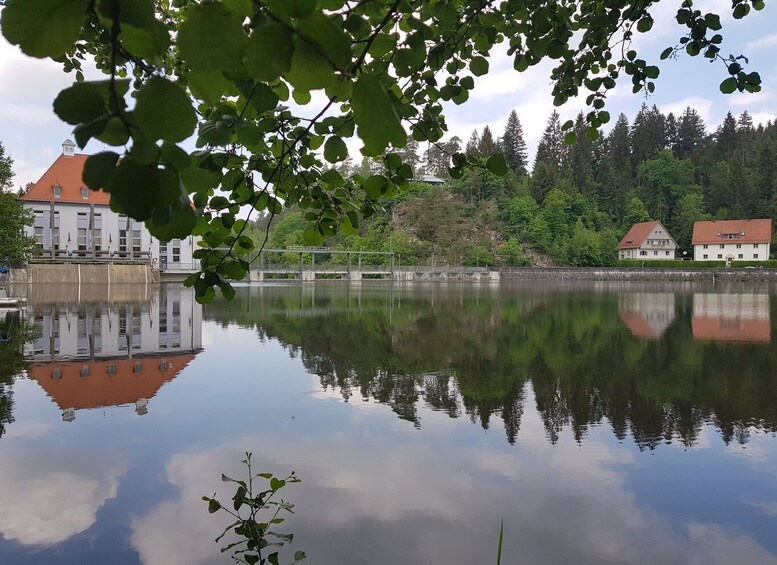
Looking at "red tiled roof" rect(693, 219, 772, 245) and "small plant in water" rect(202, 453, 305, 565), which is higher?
"red tiled roof" rect(693, 219, 772, 245)

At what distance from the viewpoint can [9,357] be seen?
11125 millimetres

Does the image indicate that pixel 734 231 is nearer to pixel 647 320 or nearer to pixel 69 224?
pixel 647 320

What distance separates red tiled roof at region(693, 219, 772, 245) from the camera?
259ft

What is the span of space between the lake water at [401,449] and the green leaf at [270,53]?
3.96m

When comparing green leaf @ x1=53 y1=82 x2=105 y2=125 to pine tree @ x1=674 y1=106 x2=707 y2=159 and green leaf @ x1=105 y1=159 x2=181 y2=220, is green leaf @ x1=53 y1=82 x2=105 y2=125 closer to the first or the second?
green leaf @ x1=105 y1=159 x2=181 y2=220

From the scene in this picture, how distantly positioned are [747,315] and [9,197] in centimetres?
4063

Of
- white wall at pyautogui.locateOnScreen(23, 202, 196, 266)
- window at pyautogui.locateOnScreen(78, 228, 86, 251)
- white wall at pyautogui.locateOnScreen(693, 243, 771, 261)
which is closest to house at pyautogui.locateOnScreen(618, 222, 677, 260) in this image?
white wall at pyautogui.locateOnScreen(693, 243, 771, 261)

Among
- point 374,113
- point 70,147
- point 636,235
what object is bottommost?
point 374,113

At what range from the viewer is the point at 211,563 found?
3.78 meters

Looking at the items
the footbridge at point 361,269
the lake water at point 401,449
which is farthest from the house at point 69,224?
the lake water at point 401,449

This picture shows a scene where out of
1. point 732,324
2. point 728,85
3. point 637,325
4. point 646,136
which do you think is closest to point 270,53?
point 728,85

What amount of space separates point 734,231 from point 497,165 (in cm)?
9600

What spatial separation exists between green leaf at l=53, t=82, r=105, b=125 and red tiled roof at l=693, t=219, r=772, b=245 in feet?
315

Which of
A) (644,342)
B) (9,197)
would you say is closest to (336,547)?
(644,342)
